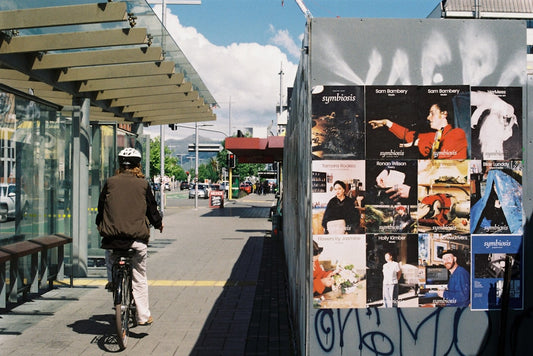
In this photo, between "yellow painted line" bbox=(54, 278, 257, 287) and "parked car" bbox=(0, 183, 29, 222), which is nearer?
"parked car" bbox=(0, 183, 29, 222)

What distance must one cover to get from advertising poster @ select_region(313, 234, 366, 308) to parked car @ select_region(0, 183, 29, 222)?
14.8 ft

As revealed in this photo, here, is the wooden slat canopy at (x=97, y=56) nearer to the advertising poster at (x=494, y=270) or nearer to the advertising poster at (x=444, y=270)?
the advertising poster at (x=444, y=270)

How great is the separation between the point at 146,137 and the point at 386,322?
9997mm

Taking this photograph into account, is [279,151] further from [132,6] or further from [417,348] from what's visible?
[417,348]

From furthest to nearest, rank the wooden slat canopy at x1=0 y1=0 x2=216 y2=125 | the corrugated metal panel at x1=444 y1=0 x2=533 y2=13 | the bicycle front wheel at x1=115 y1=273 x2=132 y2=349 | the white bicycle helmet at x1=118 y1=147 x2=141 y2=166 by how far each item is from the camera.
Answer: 1. the corrugated metal panel at x1=444 y1=0 x2=533 y2=13
2. the wooden slat canopy at x1=0 y1=0 x2=216 y2=125
3. the white bicycle helmet at x1=118 y1=147 x2=141 y2=166
4. the bicycle front wheel at x1=115 y1=273 x2=132 y2=349

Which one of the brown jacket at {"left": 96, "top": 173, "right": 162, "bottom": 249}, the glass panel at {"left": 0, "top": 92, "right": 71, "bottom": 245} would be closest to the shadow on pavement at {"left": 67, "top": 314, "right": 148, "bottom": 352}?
the brown jacket at {"left": 96, "top": 173, "right": 162, "bottom": 249}

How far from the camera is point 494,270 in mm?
4168

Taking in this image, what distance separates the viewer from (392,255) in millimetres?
4043

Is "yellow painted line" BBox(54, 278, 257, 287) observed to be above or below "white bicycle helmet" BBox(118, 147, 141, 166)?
below

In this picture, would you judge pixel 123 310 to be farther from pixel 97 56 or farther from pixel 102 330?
pixel 97 56

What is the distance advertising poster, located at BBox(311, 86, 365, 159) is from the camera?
4.00 meters

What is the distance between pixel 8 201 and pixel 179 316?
8.37 feet

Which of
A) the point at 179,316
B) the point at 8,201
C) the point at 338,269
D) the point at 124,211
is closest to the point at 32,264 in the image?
the point at 8,201

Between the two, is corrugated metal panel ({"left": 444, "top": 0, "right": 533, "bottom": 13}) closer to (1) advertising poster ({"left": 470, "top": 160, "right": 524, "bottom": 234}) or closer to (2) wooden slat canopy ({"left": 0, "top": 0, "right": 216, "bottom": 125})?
(2) wooden slat canopy ({"left": 0, "top": 0, "right": 216, "bottom": 125})
